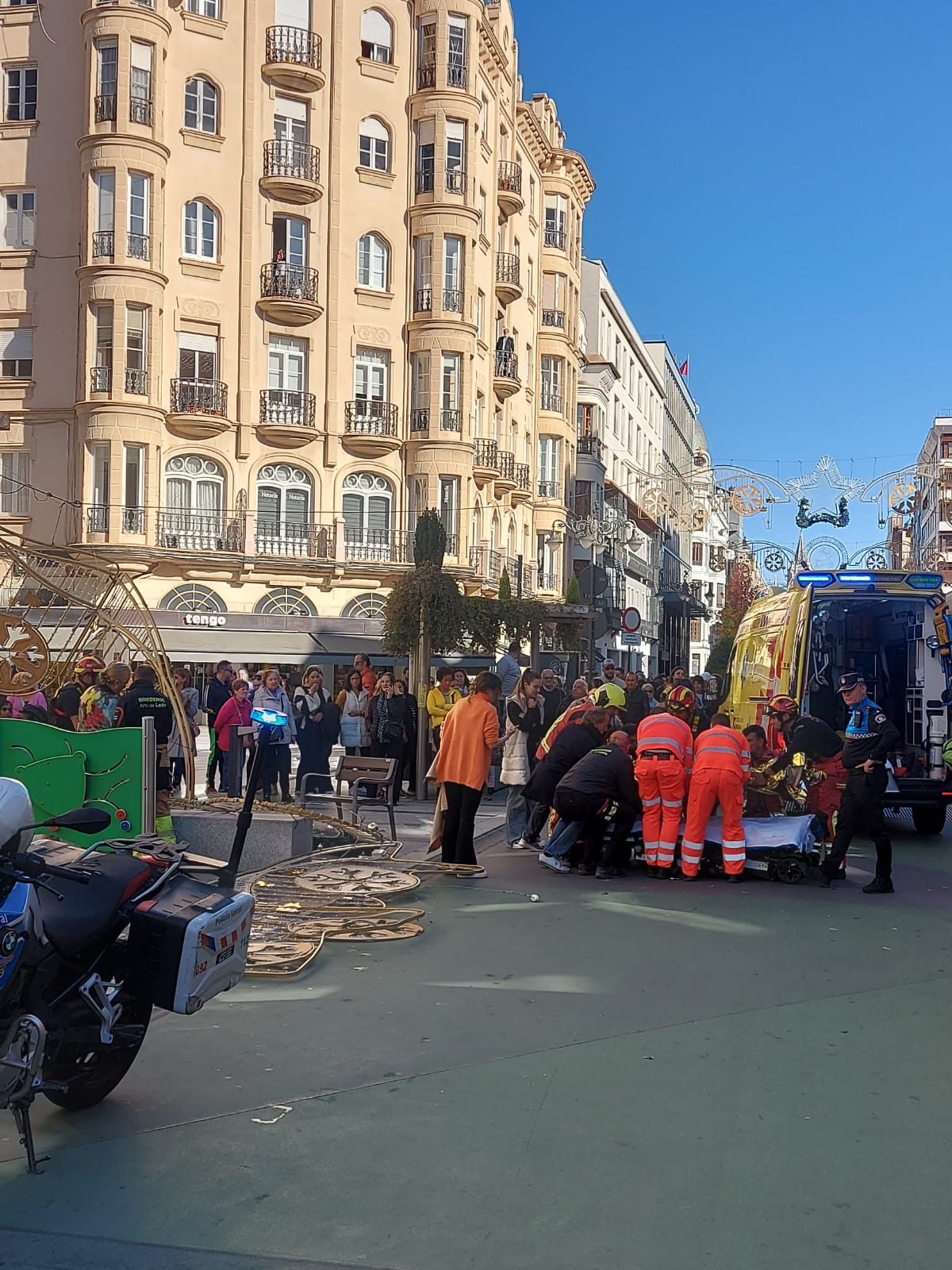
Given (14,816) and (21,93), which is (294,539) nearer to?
(21,93)

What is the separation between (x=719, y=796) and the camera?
11602 mm

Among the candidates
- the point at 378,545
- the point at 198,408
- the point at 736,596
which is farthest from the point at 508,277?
the point at 736,596

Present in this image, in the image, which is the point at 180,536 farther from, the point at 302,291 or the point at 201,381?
the point at 302,291

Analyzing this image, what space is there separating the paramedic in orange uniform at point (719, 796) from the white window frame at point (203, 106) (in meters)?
29.4

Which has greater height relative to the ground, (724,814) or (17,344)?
(17,344)

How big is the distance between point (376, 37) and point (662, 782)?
107 ft

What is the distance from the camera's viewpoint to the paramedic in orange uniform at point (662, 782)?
11.6m

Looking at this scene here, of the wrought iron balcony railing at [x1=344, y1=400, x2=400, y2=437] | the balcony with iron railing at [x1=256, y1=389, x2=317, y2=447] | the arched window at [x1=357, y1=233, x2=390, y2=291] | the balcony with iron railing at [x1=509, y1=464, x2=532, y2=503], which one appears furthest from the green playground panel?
the balcony with iron railing at [x1=509, y1=464, x2=532, y2=503]

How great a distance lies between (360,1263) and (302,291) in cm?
3484

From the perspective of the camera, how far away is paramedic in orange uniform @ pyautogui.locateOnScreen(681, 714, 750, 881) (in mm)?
11523

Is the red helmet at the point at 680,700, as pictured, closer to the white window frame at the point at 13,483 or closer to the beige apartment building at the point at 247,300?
the beige apartment building at the point at 247,300

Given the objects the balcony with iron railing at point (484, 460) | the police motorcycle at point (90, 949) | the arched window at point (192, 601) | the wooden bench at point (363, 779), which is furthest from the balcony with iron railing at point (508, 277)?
the police motorcycle at point (90, 949)

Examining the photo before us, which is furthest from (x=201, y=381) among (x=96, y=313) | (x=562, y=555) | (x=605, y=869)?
(x=605, y=869)

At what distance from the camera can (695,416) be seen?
10294 cm
